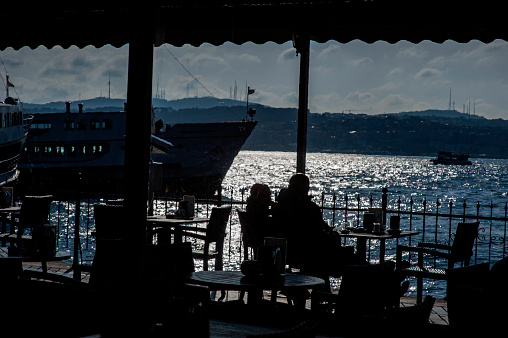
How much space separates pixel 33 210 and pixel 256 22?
3.80 metres

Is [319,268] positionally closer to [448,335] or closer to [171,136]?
[448,335]

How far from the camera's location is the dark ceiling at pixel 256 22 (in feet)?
17.9

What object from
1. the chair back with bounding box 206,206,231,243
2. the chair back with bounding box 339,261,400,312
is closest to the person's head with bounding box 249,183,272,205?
the chair back with bounding box 206,206,231,243

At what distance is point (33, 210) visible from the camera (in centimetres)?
752

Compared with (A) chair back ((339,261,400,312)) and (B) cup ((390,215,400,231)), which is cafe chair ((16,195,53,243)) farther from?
(A) chair back ((339,261,400,312))

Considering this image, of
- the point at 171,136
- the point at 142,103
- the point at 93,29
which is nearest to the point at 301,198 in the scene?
the point at 93,29

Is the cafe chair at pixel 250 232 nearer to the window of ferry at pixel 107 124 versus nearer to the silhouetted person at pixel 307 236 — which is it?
the silhouetted person at pixel 307 236

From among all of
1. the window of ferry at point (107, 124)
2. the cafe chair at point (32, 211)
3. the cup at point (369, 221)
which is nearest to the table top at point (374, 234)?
the cup at point (369, 221)

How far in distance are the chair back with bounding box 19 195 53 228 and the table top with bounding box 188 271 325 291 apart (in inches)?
165

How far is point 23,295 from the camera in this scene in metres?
3.23

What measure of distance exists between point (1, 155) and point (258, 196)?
31532 mm

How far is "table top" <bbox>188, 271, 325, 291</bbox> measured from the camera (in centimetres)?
362

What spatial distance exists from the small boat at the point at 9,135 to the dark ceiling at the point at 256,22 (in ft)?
96.3

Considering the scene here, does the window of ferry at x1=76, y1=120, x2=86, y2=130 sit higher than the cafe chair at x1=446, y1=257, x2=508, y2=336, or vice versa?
the window of ferry at x1=76, y1=120, x2=86, y2=130
